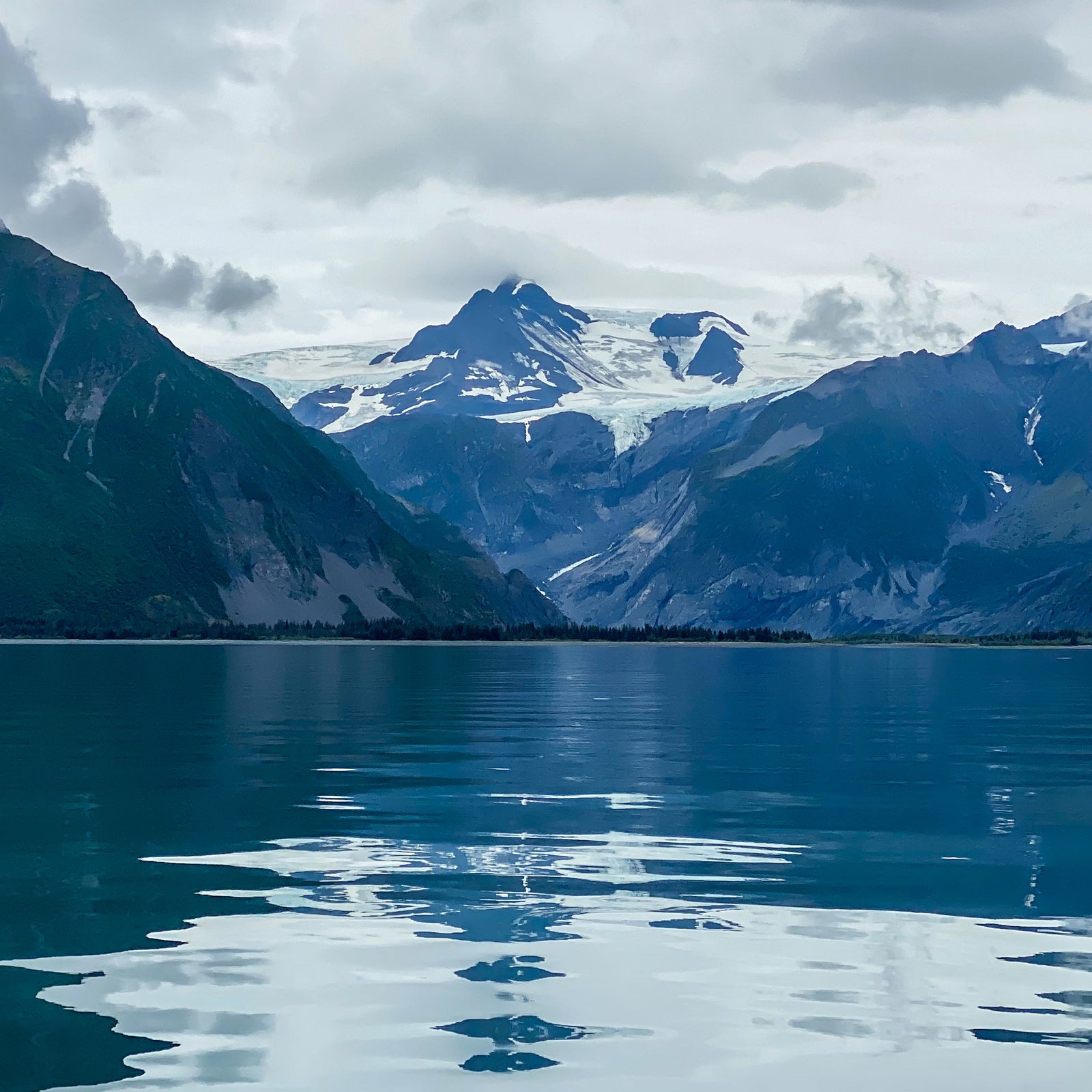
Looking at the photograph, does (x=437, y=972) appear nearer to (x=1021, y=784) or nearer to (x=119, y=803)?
(x=119, y=803)

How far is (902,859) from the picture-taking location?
59.9m

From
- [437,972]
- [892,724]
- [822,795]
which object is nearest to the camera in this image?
[437,972]

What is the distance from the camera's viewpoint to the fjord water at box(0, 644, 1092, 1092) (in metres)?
33.6

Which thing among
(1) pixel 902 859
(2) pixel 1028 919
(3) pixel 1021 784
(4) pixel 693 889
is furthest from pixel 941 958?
(3) pixel 1021 784

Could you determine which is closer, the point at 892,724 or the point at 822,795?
the point at 822,795

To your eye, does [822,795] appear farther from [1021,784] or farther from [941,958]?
[941,958]

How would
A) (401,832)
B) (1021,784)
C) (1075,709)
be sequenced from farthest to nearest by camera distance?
(1075,709) → (1021,784) → (401,832)

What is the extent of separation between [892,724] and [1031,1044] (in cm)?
11055

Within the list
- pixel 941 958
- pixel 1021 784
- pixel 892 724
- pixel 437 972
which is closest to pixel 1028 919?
pixel 941 958

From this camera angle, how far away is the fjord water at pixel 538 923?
33.6 m

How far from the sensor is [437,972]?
132ft

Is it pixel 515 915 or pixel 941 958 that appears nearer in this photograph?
pixel 941 958

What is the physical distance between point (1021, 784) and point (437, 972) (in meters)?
54.6

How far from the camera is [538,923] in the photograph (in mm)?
46250
